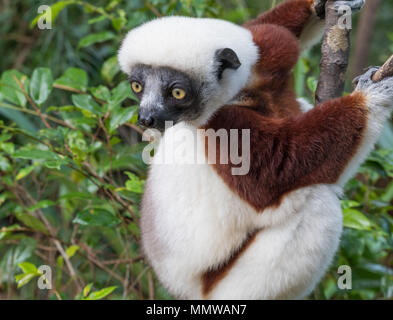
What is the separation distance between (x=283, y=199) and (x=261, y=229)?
0.26 meters

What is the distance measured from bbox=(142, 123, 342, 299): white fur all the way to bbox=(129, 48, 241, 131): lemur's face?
161 mm

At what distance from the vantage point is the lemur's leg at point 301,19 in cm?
324

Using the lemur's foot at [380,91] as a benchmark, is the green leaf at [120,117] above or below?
above

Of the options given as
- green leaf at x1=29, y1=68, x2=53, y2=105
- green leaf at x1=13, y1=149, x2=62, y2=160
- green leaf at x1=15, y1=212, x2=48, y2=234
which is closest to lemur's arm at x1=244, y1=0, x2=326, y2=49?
green leaf at x1=29, y1=68, x2=53, y2=105

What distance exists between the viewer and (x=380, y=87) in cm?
250

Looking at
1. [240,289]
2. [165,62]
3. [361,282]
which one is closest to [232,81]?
[165,62]

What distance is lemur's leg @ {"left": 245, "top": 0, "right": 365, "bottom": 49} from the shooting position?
10.6ft

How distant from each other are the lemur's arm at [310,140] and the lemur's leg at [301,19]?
872mm

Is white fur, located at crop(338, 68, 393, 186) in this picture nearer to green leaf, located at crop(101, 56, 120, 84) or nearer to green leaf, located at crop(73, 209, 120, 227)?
green leaf, located at crop(73, 209, 120, 227)

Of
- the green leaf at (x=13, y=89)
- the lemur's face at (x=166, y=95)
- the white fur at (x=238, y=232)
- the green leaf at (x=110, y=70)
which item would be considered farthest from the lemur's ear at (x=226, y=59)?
the green leaf at (x=110, y=70)

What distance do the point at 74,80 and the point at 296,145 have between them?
5.82 feet

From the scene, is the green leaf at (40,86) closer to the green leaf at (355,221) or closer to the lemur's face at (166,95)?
the lemur's face at (166,95)

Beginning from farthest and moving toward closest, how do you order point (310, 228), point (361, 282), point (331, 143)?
point (361, 282), point (310, 228), point (331, 143)

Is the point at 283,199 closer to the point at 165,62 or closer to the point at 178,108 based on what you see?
the point at 178,108
